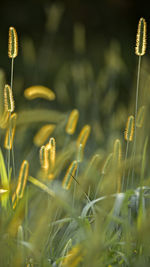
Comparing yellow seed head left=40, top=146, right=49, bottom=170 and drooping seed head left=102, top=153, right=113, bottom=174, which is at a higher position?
yellow seed head left=40, top=146, right=49, bottom=170

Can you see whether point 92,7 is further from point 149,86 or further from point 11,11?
point 149,86

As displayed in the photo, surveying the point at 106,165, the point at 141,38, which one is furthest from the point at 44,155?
the point at 141,38

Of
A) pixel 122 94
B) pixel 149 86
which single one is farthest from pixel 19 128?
pixel 122 94

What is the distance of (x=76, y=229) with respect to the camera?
1.20m

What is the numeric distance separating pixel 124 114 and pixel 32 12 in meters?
2.38

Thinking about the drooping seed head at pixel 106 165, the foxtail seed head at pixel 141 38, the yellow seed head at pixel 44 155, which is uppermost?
the foxtail seed head at pixel 141 38

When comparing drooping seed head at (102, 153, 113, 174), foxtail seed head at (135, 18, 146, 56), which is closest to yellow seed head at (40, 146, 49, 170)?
drooping seed head at (102, 153, 113, 174)

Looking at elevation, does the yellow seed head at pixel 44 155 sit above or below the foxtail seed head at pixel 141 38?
below

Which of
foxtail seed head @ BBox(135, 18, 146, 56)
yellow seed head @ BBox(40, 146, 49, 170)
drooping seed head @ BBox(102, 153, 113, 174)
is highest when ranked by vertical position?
foxtail seed head @ BBox(135, 18, 146, 56)

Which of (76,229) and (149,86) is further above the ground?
(149,86)

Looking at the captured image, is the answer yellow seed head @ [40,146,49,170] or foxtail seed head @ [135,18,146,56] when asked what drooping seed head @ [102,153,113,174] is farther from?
foxtail seed head @ [135,18,146,56]

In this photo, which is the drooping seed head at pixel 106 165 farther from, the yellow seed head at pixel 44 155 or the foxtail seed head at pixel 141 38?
the foxtail seed head at pixel 141 38

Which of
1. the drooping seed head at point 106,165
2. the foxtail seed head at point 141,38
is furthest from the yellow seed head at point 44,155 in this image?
the foxtail seed head at point 141,38

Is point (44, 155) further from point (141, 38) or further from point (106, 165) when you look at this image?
point (141, 38)
